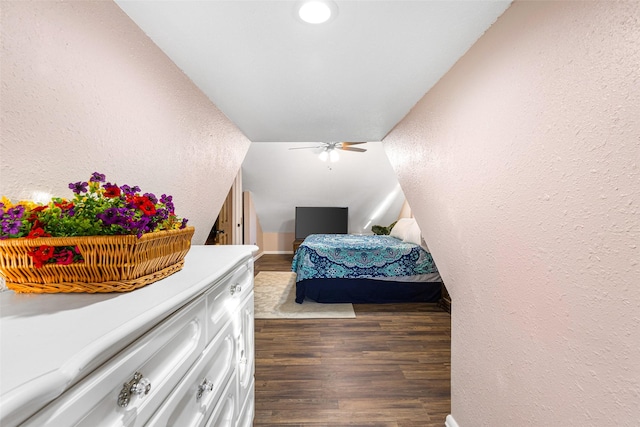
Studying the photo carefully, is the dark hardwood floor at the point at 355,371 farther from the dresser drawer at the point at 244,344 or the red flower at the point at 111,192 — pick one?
the red flower at the point at 111,192

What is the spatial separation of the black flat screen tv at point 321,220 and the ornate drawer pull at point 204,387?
6098 millimetres

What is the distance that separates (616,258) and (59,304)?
1195 mm

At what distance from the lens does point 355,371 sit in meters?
2.34

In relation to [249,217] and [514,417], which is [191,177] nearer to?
[514,417]

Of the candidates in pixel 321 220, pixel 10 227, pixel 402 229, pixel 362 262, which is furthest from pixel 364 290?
pixel 10 227

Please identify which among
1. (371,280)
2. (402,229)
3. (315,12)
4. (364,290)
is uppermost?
(315,12)

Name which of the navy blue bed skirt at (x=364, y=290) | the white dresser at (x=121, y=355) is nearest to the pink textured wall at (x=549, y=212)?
the white dresser at (x=121, y=355)

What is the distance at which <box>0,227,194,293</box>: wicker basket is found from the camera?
633 millimetres

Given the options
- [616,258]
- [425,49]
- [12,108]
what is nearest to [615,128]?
[616,258]

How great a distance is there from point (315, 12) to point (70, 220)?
0.91m

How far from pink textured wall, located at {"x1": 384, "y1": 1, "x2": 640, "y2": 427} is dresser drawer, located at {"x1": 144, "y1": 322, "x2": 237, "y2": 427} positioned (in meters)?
1.02

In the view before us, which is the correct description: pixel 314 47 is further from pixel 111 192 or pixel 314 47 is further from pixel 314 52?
pixel 111 192

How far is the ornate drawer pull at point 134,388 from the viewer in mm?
549

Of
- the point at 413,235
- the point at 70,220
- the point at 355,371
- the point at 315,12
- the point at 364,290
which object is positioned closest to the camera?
the point at 70,220
